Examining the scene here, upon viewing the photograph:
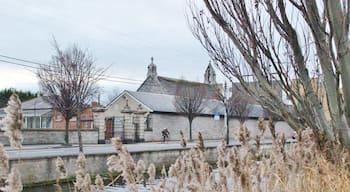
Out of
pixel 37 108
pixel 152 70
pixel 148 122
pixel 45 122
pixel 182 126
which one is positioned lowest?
pixel 182 126

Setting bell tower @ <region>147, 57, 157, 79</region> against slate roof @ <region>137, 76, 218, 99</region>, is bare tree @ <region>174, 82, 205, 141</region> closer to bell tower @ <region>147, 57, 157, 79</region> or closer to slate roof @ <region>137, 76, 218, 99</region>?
slate roof @ <region>137, 76, 218, 99</region>

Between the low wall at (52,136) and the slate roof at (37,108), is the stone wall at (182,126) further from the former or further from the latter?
the slate roof at (37,108)

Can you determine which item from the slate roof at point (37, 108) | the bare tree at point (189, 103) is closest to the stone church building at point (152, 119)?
the bare tree at point (189, 103)

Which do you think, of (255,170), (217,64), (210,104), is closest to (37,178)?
(217,64)

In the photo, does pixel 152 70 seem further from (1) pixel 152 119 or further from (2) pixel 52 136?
(2) pixel 52 136

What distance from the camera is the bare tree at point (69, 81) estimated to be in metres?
19.2

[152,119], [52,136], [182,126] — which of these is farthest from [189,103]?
[52,136]

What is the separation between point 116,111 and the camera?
103 feet

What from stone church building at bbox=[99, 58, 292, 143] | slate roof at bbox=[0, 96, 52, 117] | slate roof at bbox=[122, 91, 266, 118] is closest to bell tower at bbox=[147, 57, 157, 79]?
stone church building at bbox=[99, 58, 292, 143]

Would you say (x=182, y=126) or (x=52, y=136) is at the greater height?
(x=182, y=126)

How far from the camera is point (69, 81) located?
63.8 feet

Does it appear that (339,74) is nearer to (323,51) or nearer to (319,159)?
(323,51)

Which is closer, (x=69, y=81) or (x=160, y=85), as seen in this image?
(x=69, y=81)

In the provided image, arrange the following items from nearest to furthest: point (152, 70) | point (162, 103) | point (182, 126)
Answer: point (182, 126)
point (162, 103)
point (152, 70)
